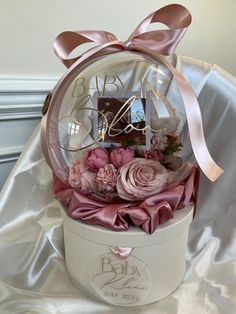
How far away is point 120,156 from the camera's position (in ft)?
1.88

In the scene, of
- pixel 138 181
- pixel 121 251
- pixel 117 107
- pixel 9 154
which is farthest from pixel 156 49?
pixel 9 154

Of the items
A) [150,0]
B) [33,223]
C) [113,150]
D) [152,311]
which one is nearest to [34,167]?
[33,223]

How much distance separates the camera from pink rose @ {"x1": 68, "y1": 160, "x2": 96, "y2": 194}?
23.3 inches

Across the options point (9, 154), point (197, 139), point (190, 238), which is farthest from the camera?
point (9, 154)

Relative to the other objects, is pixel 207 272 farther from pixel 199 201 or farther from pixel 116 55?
pixel 116 55

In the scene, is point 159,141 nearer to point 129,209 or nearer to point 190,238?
point 129,209

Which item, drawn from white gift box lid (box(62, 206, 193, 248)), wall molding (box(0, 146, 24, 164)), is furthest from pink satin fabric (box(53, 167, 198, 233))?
wall molding (box(0, 146, 24, 164))

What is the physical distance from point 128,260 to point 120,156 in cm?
16

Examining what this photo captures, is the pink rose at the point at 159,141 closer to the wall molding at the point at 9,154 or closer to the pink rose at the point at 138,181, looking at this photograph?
the pink rose at the point at 138,181

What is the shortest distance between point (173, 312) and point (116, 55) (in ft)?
1.39

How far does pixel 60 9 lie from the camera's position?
2.74 ft

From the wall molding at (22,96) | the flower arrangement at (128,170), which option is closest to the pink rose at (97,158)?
the flower arrangement at (128,170)

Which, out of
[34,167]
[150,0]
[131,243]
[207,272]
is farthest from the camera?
[150,0]

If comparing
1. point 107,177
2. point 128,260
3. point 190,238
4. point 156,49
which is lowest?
point 190,238
